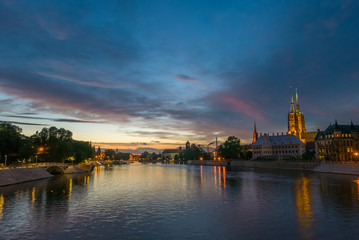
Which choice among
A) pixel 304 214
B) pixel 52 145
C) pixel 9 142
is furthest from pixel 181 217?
pixel 52 145

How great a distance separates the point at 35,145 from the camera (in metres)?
103

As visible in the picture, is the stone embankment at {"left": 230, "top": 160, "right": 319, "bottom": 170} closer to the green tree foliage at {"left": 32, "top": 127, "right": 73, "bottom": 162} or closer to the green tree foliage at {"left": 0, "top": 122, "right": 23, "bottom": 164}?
the green tree foliage at {"left": 32, "top": 127, "right": 73, "bottom": 162}

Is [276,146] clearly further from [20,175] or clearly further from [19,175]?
[19,175]

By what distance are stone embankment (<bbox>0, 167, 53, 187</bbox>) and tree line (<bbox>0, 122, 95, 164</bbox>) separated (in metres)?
13.8

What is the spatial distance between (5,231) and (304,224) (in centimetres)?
2991

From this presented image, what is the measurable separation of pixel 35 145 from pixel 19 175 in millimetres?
38959

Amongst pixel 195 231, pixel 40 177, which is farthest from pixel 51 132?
pixel 195 231

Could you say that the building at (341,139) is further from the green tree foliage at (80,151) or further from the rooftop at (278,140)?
the green tree foliage at (80,151)

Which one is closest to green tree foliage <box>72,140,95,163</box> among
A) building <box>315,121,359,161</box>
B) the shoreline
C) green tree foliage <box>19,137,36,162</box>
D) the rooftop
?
green tree foliage <box>19,137,36,162</box>

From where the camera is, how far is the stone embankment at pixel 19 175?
60981mm

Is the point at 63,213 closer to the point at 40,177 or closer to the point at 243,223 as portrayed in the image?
the point at 243,223

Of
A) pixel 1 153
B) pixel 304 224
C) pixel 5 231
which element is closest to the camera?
pixel 5 231

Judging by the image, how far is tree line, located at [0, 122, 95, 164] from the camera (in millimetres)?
92812

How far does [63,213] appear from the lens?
3394 centimetres
